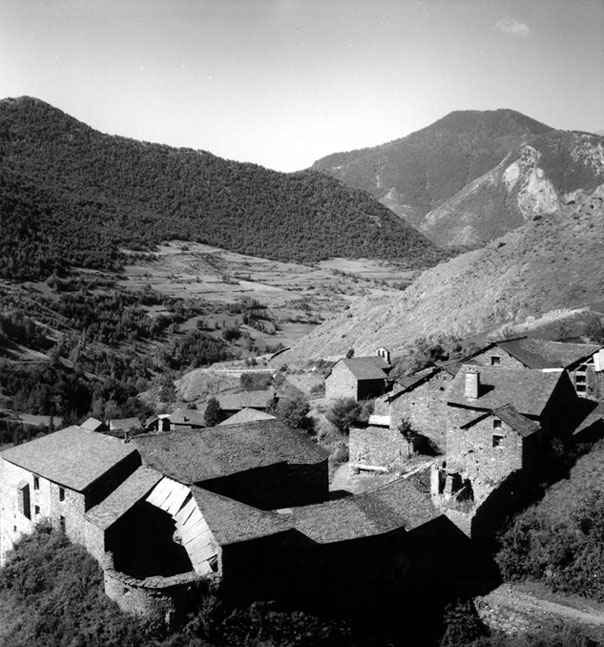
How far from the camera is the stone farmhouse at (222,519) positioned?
764 inches

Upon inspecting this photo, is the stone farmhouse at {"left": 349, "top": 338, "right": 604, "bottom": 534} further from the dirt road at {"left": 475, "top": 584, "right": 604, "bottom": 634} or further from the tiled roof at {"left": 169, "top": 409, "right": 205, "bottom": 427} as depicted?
the tiled roof at {"left": 169, "top": 409, "right": 205, "bottom": 427}

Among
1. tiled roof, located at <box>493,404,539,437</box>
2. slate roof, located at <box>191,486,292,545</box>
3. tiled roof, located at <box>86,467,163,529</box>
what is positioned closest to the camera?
slate roof, located at <box>191,486,292,545</box>

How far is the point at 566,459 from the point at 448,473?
4373 millimetres

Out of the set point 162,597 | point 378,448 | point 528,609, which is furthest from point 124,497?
point 528,609

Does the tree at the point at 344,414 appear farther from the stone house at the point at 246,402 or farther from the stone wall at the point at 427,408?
the stone house at the point at 246,402

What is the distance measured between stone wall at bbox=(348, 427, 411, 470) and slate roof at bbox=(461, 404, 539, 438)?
6.47 m

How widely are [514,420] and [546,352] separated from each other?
997cm

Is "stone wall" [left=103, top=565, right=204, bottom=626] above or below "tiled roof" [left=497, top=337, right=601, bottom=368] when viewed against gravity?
below

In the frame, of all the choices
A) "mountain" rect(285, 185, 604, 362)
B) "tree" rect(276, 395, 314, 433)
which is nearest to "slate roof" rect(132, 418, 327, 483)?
"tree" rect(276, 395, 314, 433)

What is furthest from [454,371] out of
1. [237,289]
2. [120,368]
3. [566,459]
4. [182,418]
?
[237,289]

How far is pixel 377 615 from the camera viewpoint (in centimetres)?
2119

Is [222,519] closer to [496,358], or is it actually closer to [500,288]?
[496,358]

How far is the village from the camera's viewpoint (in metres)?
19.9

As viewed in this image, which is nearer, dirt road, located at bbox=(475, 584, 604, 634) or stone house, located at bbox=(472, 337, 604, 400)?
dirt road, located at bbox=(475, 584, 604, 634)
